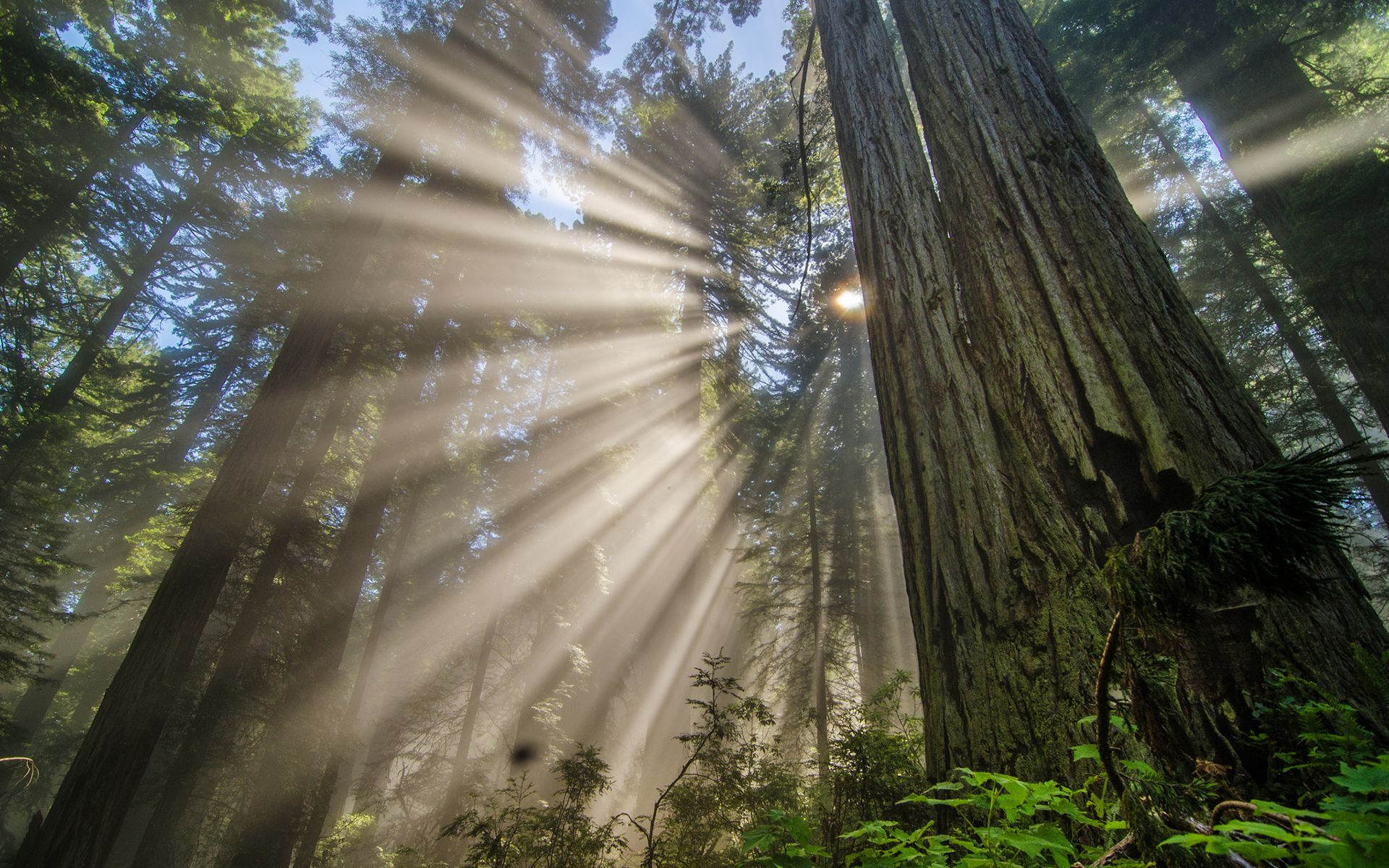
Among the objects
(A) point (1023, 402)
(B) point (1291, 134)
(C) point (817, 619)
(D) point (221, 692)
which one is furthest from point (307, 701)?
(B) point (1291, 134)

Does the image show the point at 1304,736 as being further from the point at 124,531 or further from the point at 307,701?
the point at 124,531

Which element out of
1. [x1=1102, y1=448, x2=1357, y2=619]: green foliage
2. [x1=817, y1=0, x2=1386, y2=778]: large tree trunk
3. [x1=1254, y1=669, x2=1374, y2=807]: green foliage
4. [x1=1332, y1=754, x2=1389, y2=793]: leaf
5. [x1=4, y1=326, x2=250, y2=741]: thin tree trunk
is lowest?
→ [x1=1332, y1=754, x2=1389, y2=793]: leaf

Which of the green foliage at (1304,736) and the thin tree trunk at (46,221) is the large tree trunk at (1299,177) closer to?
the green foliage at (1304,736)

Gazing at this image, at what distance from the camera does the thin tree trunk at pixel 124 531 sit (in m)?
15.3

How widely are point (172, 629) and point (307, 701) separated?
3.74 meters

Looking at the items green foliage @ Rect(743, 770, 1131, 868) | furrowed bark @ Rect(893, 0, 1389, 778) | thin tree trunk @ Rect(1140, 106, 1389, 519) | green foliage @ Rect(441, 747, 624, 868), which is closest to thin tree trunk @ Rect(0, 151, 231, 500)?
green foliage @ Rect(441, 747, 624, 868)

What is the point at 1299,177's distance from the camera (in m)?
7.54

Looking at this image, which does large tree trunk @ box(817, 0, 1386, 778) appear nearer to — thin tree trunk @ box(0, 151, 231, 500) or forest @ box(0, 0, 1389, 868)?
forest @ box(0, 0, 1389, 868)

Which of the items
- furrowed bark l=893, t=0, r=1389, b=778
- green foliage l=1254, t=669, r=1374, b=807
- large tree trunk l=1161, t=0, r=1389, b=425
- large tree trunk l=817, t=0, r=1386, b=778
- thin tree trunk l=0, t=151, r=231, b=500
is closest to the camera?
green foliage l=1254, t=669, r=1374, b=807

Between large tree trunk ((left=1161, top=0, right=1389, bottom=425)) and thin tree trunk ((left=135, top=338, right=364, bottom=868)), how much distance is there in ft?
49.1

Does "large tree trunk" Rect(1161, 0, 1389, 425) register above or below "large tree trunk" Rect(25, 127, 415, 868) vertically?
above

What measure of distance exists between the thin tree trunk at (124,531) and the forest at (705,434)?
22 centimetres

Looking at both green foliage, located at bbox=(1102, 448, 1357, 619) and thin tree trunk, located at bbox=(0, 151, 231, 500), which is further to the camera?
thin tree trunk, located at bbox=(0, 151, 231, 500)

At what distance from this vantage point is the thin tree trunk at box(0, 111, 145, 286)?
8.88m
